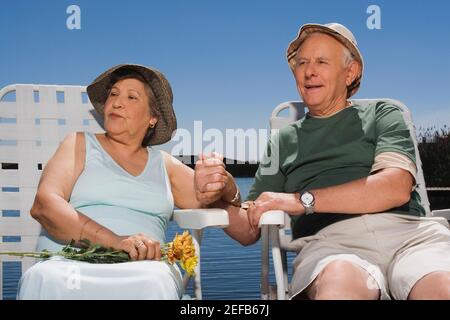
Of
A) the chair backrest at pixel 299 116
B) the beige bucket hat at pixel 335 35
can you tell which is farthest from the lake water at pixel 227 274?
the beige bucket hat at pixel 335 35

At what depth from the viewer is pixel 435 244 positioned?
2.64 meters

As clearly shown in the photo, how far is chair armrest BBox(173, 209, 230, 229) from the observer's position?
106 inches

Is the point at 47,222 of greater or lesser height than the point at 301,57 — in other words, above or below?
below

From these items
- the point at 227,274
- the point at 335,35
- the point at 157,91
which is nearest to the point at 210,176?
the point at 157,91

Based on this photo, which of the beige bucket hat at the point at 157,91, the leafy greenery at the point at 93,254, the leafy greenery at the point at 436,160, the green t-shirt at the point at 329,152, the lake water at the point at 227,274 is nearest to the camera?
the leafy greenery at the point at 93,254

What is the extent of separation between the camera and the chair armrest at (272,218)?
2.58 m

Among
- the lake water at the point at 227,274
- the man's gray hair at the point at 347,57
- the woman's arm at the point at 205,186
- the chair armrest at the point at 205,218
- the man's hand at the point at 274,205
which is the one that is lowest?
the lake water at the point at 227,274

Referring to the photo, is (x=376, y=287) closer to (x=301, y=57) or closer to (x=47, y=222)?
(x=301, y=57)

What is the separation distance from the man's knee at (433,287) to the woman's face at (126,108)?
1470mm

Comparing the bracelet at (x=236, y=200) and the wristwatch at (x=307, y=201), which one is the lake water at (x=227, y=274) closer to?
the bracelet at (x=236, y=200)

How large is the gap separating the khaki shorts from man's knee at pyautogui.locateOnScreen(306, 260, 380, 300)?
3 centimetres
